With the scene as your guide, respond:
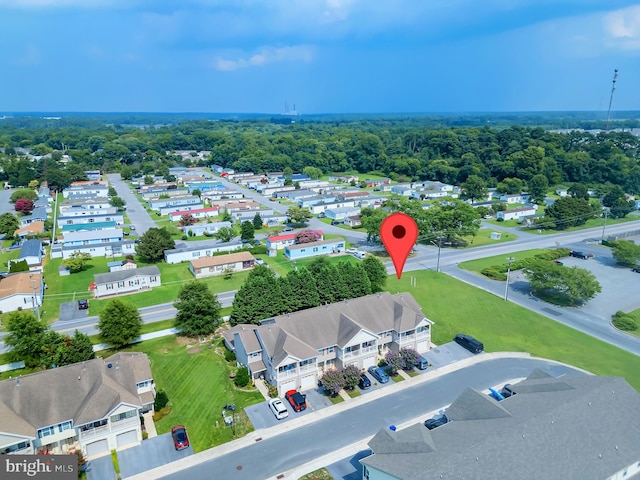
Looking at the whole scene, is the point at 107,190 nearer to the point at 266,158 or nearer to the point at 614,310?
the point at 266,158

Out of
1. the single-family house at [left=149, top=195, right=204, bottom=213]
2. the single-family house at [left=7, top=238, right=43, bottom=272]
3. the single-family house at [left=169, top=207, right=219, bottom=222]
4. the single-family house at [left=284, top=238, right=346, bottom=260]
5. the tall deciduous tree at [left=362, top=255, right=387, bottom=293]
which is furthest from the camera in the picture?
A: the single-family house at [left=149, top=195, right=204, bottom=213]

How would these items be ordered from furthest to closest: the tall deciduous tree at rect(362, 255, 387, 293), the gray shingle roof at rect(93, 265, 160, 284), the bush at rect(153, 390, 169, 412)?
the gray shingle roof at rect(93, 265, 160, 284) → the tall deciduous tree at rect(362, 255, 387, 293) → the bush at rect(153, 390, 169, 412)

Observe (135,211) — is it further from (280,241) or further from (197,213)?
(280,241)

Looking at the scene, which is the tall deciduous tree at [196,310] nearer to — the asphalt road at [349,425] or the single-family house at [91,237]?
the asphalt road at [349,425]

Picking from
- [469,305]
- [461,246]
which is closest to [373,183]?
[461,246]

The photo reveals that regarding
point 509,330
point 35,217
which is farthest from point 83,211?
point 509,330

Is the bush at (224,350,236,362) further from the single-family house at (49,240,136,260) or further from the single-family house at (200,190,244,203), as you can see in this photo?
the single-family house at (200,190,244,203)

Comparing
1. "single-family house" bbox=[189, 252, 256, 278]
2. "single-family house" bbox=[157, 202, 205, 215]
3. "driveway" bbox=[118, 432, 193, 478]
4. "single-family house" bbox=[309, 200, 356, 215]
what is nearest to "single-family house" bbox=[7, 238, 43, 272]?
"single-family house" bbox=[189, 252, 256, 278]

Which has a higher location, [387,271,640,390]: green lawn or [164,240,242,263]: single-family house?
[164,240,242,263]: single-family house
